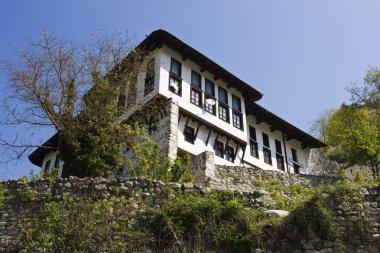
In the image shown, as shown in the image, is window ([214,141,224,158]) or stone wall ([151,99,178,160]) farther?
window ([214,141,224,158])

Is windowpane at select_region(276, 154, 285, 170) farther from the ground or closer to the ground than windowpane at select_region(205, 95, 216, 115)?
closer to the ground

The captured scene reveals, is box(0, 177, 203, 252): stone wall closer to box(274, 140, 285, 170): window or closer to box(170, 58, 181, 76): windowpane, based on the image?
box(170, 58, 181, 76): windowpane

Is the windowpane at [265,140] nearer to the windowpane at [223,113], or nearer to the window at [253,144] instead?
the window at [253,144]

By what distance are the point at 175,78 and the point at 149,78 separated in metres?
1.39

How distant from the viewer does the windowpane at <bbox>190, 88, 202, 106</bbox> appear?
25328 mm

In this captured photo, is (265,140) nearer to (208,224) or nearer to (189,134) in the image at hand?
(189,134)

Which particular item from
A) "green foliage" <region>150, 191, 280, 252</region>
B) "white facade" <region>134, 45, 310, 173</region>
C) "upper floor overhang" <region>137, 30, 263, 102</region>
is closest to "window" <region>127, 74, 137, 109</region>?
"white facade" <region>134, 45, 310, 173</region>

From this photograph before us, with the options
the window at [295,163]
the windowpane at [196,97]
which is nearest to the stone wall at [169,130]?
the windowpane at [196,97]

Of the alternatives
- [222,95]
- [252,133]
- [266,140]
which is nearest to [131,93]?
[222,95]

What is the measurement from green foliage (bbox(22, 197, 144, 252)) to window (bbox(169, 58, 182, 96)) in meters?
12.4

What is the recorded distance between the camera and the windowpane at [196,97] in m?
25.3

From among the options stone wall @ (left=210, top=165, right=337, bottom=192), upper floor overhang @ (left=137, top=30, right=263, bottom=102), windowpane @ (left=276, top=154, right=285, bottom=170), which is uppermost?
upper floor overhang @ (left=137, top=30, right=263, bottom=102)

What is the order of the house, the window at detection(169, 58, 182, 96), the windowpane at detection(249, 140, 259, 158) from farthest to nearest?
the windowpane at detection(249, 140, 259, 158), the window at detection(169, 58, 182, 96), the house

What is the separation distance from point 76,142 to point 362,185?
977cm
